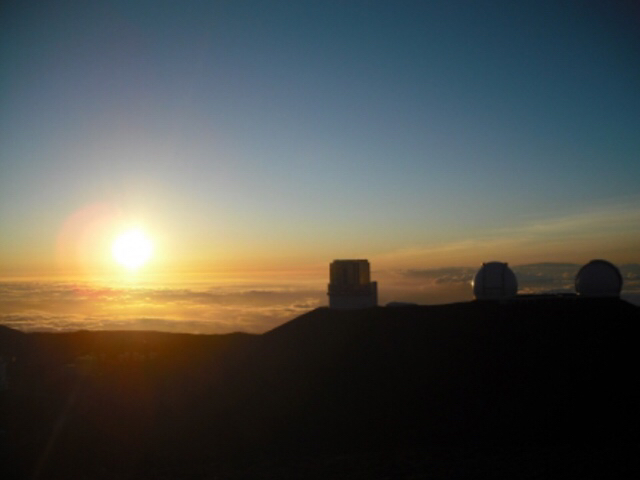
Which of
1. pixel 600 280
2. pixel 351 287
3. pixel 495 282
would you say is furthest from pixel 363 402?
pixel 600 280

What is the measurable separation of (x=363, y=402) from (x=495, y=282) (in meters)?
12.6

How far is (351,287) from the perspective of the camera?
31047 millimetres

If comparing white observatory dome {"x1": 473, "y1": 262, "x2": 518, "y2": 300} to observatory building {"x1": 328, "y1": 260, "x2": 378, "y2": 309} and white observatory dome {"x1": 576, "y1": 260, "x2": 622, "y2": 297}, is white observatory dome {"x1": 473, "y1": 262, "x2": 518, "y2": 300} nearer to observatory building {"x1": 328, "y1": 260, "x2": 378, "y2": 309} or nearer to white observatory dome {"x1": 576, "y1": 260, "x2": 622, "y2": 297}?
white observatory dome {"x1": 576, "y1": 260, "x2": 622, "y2": 297}

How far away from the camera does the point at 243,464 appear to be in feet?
52.3

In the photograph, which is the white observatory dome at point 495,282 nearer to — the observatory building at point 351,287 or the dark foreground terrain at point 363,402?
the dark foreground terrain at point 363,402

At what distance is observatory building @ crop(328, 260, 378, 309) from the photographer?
3092 cm

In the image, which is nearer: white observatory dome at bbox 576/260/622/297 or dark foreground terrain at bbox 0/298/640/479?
dark foreground terrain at bbox 0/298/640/479

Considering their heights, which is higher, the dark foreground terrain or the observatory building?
the observatory building

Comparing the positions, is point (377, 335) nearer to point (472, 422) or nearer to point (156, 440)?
point (472, 422)

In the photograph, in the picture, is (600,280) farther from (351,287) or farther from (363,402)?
(363,402)

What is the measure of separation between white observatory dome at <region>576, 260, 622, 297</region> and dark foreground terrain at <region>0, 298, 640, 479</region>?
1.87 metres

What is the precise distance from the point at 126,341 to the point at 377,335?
20382 mm

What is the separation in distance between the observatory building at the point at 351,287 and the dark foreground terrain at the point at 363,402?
94cm

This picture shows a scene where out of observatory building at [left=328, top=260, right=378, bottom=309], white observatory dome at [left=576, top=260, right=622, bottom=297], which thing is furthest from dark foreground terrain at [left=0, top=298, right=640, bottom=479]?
white observatory dome at [left=576, top=260, right=622, bottom=297]
